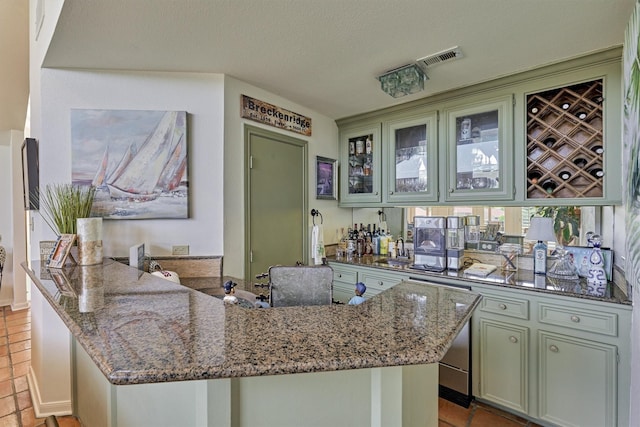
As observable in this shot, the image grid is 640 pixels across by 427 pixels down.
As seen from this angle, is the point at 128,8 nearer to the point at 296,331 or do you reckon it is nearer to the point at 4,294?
the point at 296,331

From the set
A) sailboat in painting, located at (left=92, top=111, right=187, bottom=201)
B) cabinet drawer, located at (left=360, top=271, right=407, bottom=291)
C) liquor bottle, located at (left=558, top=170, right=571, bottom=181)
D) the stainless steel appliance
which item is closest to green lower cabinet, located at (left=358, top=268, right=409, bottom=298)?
cabinet drawer, located at (left=360, top=271, right=407, bottom=291)

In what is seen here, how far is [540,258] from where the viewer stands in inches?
85.5

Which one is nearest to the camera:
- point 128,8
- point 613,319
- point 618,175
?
point 128,8

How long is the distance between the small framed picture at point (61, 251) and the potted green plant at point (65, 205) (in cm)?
9

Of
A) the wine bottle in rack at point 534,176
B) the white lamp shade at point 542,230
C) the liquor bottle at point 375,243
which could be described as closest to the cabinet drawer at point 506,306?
the white lamp shade at point 542,230

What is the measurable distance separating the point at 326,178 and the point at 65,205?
6.90 ft

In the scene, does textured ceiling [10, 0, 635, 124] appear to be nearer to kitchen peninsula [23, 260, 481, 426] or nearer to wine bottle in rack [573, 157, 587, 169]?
wine bottle in rack [573, 157, 587, 169]

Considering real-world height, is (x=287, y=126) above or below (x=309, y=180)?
above

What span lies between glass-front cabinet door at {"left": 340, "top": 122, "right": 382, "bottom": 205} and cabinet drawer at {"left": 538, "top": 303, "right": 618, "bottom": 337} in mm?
1570

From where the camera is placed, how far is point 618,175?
180 cm

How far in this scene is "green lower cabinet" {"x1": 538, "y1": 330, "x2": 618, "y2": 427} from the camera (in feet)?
5.45

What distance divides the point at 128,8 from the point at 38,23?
3.87ft

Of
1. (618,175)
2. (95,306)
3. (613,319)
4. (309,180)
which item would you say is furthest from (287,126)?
(613,319)

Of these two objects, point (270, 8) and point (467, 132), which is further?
point (467, 132)
